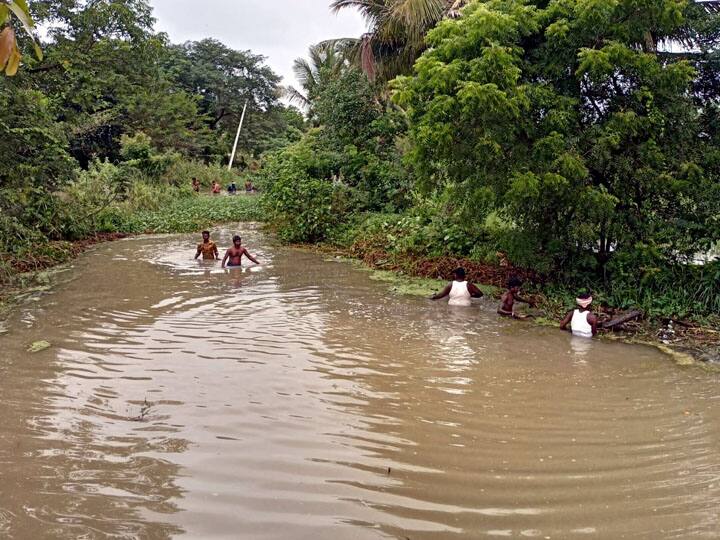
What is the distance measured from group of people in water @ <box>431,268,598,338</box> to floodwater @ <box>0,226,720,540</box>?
0.33m

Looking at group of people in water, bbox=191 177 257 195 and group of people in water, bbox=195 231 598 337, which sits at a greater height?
group of people in water, bbox=191 177 257 195

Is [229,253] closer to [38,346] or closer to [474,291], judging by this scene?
[474,291]

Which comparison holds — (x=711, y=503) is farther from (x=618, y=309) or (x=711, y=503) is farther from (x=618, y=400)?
(x=618, y=309)

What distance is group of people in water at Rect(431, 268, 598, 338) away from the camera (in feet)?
27.1

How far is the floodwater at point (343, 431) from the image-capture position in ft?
11.8

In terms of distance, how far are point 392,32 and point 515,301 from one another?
11315mm

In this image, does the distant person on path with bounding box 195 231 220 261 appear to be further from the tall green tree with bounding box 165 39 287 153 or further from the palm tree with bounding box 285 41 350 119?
the tall green tree with bounding box 165 39 287 153

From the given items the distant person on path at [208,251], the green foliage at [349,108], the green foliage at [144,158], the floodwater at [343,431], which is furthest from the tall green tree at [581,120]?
the green foliage at [144,158]

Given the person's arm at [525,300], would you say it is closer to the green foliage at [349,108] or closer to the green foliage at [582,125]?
the green foliage at [582,125]

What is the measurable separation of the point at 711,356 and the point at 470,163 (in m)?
4.59

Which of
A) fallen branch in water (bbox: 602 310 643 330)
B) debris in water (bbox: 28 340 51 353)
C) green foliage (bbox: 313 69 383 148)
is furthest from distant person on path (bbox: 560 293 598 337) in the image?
green foliage (bbox: 313 69 383 148)

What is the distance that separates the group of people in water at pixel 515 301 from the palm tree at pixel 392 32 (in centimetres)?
998

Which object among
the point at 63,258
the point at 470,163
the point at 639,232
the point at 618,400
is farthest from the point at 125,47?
the point at 618,400

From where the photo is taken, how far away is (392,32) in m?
18.2
